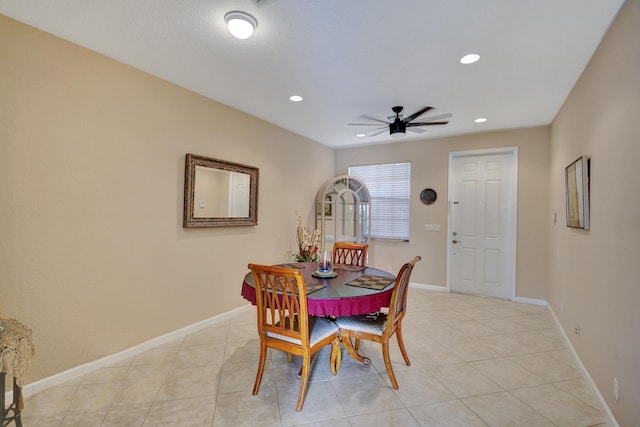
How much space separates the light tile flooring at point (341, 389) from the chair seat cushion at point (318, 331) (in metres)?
0.40

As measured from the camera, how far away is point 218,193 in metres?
3.47

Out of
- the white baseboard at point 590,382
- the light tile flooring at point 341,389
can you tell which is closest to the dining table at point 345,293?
the light tile flooring at point 341,389

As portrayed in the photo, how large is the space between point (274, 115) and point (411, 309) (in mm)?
3123

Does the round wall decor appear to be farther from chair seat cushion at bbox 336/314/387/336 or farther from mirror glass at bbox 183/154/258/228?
chair seat cushion at bbox 336/314/387/336

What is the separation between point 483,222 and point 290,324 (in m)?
3.84

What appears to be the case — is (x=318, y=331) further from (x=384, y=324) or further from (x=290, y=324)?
(x=384, y=324)

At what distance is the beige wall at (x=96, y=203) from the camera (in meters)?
2.08

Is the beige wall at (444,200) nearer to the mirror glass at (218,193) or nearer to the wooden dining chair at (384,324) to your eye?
the mirror glass at (218,193)

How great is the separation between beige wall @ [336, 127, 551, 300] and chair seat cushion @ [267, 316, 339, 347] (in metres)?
3.16

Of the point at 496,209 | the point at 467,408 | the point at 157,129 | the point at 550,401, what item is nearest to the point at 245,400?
the point at 467,408

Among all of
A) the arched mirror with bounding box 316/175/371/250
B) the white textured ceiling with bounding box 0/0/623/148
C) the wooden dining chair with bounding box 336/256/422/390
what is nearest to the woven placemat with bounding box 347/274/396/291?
the wooden dining chair with bounding box 336/256/422/390

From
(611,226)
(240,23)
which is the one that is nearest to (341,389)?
(611,226)

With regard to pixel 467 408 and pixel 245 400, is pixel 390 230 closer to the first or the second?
pixel 467 408

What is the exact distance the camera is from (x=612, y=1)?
177 centimetres
